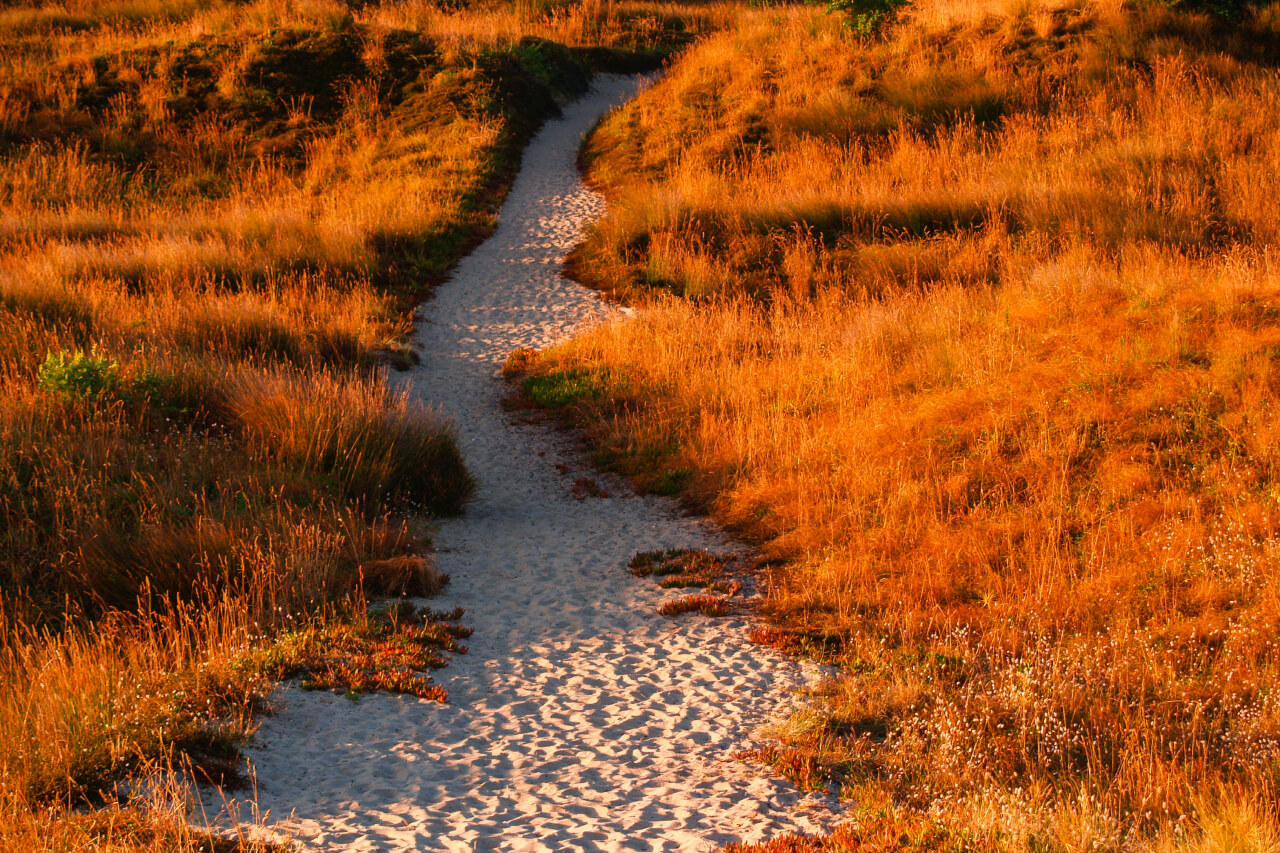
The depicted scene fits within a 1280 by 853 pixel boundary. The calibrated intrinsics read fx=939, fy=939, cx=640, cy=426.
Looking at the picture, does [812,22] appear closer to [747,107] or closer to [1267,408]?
[747,107]

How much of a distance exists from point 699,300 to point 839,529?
666cm

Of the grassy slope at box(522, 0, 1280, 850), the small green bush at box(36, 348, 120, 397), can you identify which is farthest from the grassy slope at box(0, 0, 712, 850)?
the grassy slope at box(522, 0, 1280, 850)

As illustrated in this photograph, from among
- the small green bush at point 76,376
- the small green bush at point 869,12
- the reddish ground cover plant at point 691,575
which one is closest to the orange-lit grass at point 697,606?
the reddish ground cover plant at point 691,575

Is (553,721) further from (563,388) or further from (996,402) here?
(563,388)

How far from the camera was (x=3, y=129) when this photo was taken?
2169 centimetres

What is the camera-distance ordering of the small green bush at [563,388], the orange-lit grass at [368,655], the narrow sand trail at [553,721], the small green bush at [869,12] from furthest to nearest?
the small green bush at [869,12]
the small green bush at [563,388]
the orange-lit grass at [368,655]
the narrow sand trail at [553,721]

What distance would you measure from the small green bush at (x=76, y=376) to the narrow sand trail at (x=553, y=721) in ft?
11.1

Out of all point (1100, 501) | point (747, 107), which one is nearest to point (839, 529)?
point (1100, 501)

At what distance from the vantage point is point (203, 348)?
435 inches

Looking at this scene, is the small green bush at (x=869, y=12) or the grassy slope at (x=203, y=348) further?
the small green bush at (x=869, y=12)

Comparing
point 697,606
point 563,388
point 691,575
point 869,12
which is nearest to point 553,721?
point 697,606

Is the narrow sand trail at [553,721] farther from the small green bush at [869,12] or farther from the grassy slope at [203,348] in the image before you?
the small green bush at [869,12]

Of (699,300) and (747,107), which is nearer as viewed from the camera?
(699,300)

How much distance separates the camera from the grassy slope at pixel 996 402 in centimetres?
490
